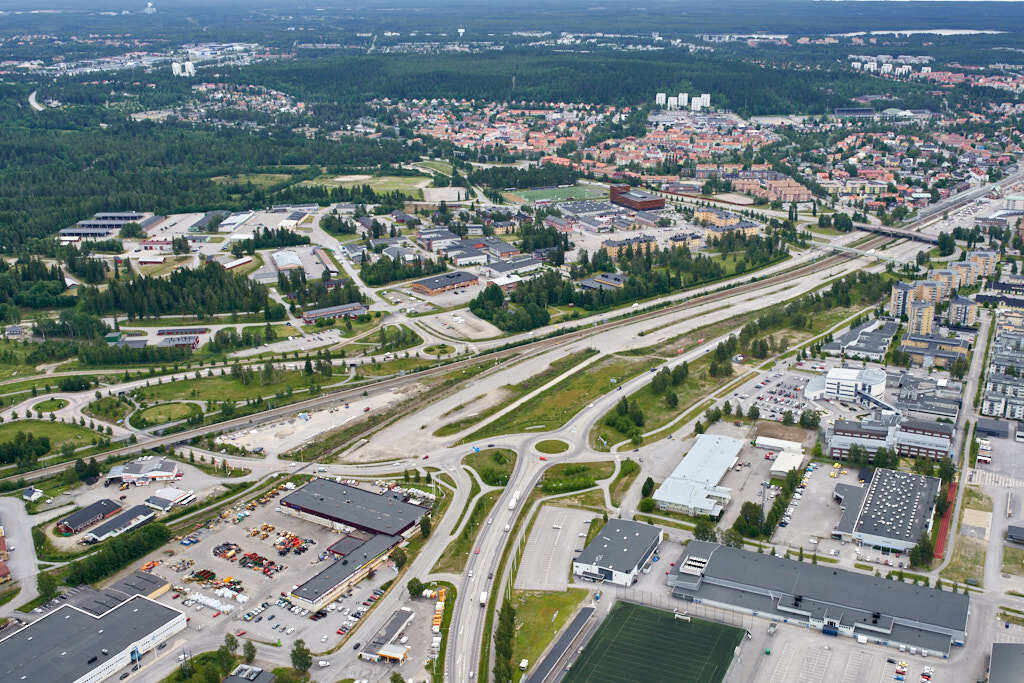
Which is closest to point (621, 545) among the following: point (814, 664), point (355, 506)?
point (814, 664)

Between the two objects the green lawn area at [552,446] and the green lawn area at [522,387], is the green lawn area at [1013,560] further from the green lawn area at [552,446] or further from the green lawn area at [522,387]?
the green lawn area at [522,387]

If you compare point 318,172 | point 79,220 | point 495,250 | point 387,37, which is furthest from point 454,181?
point 387,37

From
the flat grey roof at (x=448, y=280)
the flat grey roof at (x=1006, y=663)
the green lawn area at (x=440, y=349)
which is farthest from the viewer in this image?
the flat grey roof at (x=448, y=280)

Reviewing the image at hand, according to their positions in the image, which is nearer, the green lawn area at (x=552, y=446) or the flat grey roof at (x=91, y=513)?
the flat grey roof at (x=91, y=513)

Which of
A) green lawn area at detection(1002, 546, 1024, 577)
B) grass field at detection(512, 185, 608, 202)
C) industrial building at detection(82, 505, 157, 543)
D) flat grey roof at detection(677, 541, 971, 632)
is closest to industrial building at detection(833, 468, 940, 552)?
flat grey roof at detection(677, 541, 971, 632)

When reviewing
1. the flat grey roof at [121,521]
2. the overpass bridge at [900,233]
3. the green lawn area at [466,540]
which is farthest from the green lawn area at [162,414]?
the overpass bridge at [900,233]

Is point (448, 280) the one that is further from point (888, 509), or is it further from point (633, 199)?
point (888, 509)

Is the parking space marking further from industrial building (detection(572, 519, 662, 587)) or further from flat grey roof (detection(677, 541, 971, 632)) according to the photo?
industrial building (detection(572, 519, 662, 587))
